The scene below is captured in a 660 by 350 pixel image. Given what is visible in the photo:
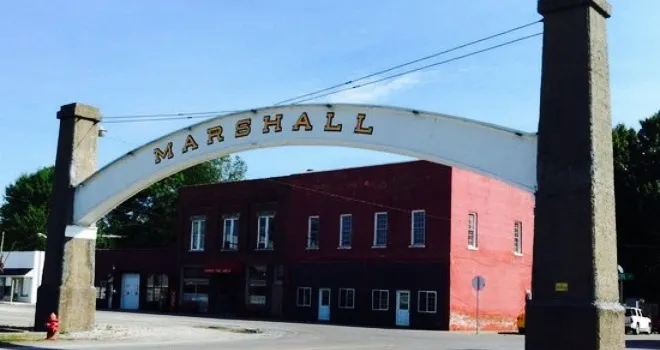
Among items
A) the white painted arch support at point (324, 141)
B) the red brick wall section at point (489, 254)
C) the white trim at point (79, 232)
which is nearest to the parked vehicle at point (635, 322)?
the red brick wall section at point (489, 254)

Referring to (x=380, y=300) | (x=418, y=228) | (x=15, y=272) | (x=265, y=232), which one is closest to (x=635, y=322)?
(x=418, y=228)

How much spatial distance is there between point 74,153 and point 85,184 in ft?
3.43

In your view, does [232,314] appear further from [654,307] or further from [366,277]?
[654,307]

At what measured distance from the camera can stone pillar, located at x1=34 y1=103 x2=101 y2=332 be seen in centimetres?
2484

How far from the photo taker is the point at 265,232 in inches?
1887

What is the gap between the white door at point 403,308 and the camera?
131 feet

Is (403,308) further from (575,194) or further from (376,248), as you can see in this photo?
(575,194)

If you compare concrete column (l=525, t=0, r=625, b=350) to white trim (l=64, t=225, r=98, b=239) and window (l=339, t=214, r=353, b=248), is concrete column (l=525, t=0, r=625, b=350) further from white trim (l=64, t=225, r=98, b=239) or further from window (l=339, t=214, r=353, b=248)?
window (l=339, t=214, r=353, b=248)

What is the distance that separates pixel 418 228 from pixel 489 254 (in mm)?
4033

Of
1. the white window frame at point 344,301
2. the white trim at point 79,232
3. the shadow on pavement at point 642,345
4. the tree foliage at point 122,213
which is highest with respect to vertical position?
the tree foliage at point 122,213

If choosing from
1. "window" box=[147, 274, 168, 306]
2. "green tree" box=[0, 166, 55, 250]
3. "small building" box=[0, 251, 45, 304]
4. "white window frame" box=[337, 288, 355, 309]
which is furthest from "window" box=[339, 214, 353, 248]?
"green tree" box=[0, 166, 55, 250]

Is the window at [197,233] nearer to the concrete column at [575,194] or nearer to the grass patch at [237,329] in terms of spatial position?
the grass patch at [237,329]

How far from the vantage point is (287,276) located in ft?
149

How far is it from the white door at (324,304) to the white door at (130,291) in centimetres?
1728
